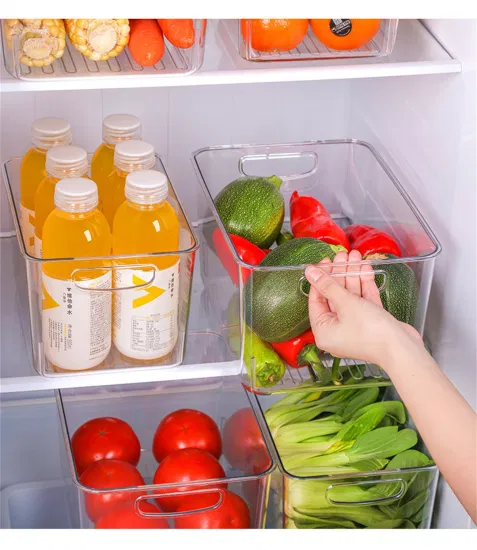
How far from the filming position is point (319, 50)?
1293mm

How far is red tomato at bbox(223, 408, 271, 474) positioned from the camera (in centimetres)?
154

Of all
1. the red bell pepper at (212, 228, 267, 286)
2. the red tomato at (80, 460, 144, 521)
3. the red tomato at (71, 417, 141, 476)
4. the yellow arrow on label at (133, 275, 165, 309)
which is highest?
the yellow arrow on label at (133, 275, 165, 309)

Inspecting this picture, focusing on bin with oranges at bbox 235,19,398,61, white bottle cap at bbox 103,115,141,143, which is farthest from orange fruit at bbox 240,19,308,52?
white bottle cap at bbox 103,115,141,143

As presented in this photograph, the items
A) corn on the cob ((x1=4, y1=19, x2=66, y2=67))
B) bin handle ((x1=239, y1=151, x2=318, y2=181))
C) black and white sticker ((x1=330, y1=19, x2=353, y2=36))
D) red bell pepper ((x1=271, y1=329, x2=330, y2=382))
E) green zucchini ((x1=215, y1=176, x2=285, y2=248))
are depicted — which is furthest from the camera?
bin handle ((x1=239, y1=151, x2=318, y2=181))

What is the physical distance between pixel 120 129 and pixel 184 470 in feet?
1.92

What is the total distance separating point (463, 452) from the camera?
3.30 feet

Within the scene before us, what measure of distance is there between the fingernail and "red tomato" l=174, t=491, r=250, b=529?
460 millimetres

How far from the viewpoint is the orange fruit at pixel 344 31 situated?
1.23 metres

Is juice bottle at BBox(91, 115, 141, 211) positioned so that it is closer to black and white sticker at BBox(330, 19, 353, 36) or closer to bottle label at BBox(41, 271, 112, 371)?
bottle label at BBox(41, 271, 112, 371)

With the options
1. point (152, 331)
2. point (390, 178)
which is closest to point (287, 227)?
point (390, 178)

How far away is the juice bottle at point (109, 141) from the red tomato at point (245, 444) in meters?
0.53

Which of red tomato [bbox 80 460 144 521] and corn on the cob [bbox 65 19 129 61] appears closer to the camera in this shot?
corn on the cob [bbox 65 19 129 61]

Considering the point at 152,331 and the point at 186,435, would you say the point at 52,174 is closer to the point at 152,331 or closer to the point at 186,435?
the point at 152,331

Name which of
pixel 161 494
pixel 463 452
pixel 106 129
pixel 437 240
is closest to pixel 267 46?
pixel 106 129
